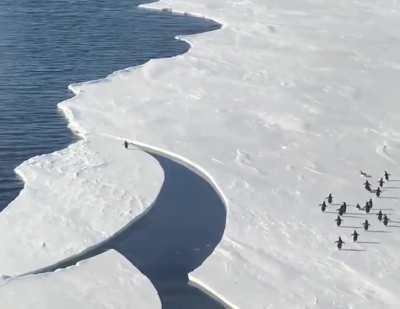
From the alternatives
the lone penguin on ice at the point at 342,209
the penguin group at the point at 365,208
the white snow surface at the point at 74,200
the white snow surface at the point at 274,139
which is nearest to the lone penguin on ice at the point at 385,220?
the penguin group at the point at 365,208

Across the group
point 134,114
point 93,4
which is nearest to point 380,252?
point 134,114

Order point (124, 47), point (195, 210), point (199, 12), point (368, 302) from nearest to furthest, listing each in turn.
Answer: point (368, 302), point (195, 210), point (124, 47), point (199, 12)

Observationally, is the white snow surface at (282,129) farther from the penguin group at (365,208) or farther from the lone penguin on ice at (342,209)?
the lone penguin on ice at (342,209)

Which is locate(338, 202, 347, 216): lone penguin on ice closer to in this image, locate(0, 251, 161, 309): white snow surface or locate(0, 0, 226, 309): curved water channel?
locate(0, 0, 226, 309): curved water channel

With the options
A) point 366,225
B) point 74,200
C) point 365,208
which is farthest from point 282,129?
point 74,200

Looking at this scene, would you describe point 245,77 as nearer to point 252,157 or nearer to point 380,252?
point 252,157
